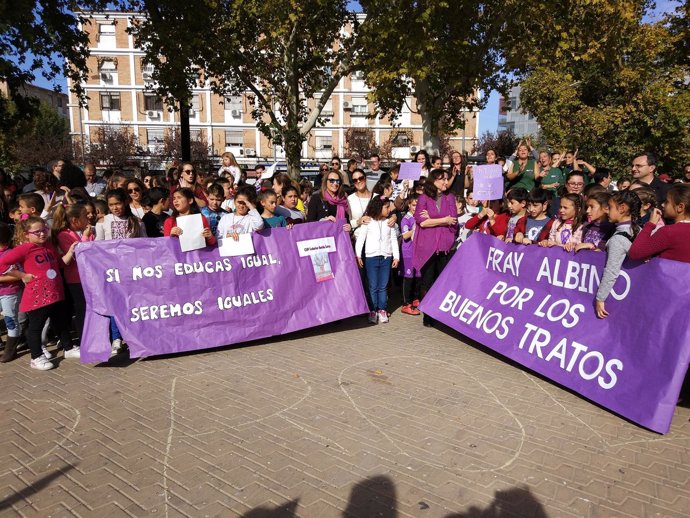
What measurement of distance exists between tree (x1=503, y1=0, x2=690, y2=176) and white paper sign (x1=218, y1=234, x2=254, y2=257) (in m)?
9.92

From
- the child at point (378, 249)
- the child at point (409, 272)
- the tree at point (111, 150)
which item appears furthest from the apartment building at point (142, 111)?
the child at point (378, 249)

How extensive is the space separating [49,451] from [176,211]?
3062mm

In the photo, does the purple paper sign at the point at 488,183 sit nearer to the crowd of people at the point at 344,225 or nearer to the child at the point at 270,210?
the crowd of people at the point at 344,225

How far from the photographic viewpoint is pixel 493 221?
6.64 m

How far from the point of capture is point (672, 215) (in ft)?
14.0

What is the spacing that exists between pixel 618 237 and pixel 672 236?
422 mm

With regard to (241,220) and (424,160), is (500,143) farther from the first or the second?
(241,220)

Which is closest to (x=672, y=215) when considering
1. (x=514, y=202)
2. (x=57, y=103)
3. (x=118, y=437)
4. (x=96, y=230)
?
(x=514, y=202)

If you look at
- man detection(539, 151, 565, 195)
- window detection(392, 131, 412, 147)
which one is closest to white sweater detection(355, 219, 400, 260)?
man detection(539, 151, 565, 195)

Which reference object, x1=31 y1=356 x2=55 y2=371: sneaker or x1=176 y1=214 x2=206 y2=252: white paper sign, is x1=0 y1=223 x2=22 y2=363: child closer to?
x1=31 y1=356 x2=55 y2=371: sneaker

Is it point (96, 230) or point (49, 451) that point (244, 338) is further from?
point (49, 451)

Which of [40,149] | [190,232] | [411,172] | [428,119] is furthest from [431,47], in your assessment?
[40,149]

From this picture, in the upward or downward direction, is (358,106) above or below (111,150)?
above

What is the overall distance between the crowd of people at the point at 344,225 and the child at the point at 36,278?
10 mm
